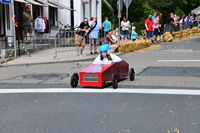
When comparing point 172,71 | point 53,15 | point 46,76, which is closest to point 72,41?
point 46,76

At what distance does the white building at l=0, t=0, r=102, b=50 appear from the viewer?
62.3 feet

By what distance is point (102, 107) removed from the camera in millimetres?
6449

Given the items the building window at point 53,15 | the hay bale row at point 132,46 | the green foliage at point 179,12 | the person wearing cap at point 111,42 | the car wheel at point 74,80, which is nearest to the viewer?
the car wheel at point 74,80

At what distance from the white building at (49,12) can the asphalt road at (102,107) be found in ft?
28.3

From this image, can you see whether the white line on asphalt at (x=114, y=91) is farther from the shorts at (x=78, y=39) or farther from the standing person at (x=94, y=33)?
the standing person at (x=94, y=33)

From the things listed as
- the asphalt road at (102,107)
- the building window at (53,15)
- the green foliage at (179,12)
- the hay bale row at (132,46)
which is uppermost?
the green foliage at (179,12)

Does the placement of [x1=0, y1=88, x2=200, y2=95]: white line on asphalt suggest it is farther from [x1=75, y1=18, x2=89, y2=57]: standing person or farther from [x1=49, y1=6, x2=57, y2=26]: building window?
[x1=49, y1=6, x2=57, y2=26]: building window

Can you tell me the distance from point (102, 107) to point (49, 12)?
19.5m

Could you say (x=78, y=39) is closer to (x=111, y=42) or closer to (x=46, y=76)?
(x=111, y=42)

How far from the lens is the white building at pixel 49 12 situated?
1898 centimetres

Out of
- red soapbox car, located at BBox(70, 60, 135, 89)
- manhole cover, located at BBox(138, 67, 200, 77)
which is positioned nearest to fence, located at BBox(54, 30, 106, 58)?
manhole cover, located at BBox(138, 67, 200, 77)

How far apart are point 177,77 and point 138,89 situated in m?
2.17

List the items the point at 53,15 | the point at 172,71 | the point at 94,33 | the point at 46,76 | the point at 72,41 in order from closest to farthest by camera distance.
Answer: the point at 46,76 < the point at 172,71 < the point at 94,33 < the point at 72,41 < the point at 53,15

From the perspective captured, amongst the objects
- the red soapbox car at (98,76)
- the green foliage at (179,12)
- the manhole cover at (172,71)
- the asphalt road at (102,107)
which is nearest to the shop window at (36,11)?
the manhole cover at (172,71)
